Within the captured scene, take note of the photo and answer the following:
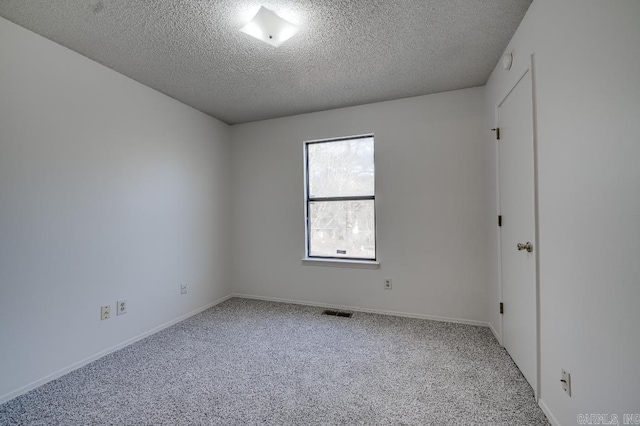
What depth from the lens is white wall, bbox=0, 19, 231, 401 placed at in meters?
1.87

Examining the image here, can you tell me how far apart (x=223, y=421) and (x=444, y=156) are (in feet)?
9.83

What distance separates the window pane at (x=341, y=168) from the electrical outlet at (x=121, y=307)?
229 cm

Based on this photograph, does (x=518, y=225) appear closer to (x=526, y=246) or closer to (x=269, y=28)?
(x=526, y=246)

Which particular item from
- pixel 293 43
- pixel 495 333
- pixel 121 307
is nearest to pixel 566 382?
pixel 495 333

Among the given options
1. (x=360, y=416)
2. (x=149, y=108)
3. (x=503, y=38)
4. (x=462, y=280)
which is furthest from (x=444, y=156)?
(x=149, y=108)

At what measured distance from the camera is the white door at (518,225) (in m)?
1.79

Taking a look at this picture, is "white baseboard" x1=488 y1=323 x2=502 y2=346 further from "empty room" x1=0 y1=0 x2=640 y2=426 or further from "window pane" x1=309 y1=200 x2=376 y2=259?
"window pane" x1=309 y1=200 x2=376 y2=259

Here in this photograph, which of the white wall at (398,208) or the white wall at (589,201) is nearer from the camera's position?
the white wall at (589,201)

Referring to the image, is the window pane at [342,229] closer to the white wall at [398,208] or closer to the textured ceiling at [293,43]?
the white wall at [398,208]

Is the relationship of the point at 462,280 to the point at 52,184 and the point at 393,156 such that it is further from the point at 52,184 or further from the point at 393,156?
the point at 52,184

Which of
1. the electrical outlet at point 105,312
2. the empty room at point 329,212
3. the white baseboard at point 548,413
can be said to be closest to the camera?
the empty room at point 329,212

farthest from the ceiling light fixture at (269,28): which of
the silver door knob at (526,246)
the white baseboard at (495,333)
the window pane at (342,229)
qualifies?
the white baseboard at (495,333)

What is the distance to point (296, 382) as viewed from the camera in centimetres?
197

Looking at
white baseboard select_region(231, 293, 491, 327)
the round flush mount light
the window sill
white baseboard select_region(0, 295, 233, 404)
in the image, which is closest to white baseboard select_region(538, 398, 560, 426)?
white baseboard select_region(231, 293, 491, 327)
